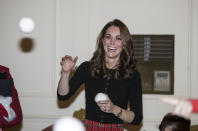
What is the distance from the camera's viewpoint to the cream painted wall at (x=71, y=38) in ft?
11.7

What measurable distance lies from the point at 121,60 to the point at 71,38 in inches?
58.3

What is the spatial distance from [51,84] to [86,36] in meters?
0.82

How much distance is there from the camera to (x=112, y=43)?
2.20m

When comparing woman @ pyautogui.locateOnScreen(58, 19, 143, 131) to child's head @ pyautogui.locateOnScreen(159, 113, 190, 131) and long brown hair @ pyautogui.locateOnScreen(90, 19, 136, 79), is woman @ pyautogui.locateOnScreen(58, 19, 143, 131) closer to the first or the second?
long brown hair @ pyautogui.locateOnScreen(90, 19, 136, 79)

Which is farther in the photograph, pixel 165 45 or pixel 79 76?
pixel 165 45

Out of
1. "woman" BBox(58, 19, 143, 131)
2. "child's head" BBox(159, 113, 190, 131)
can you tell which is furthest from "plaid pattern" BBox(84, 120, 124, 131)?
Answer: "child's head" BBox(159, 113, 190, 131)

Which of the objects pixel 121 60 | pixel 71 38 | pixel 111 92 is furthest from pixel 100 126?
pixel 71 38

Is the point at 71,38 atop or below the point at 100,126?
atop

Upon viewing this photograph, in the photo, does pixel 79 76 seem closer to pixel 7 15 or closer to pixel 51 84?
pixel 51 84

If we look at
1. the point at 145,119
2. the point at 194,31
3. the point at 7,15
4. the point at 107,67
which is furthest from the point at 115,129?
the point at 7,15

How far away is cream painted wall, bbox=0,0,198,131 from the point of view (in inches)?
141

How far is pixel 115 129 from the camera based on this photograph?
224 cm

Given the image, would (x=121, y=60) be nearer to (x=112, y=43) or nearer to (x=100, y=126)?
(x=112, y=43)

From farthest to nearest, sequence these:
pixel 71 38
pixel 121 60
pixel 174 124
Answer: pixel 71 38 < pixel 121 60 < pixel 174 124
